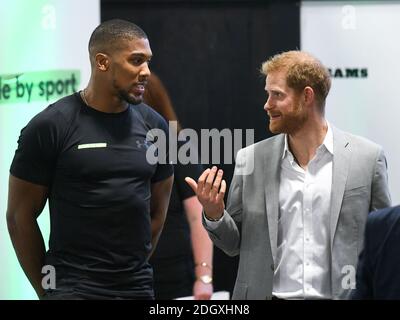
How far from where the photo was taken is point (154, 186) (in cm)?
329

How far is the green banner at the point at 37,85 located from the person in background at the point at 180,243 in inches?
13.5

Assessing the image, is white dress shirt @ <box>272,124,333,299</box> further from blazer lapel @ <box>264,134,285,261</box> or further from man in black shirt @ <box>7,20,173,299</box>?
man in black shirt @ <box>7,20,173,299</box>

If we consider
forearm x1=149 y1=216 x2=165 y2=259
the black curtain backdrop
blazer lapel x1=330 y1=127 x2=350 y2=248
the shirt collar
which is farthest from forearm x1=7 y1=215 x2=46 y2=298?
the black curtain backdrop

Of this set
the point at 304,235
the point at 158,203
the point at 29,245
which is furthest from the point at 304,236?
the point at 29,245

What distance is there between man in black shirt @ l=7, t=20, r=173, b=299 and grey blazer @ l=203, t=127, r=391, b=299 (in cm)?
29

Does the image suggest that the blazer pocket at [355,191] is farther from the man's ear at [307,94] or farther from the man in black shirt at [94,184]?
the man in black shirt at [94,184]

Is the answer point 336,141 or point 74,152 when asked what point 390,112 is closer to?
point 336,141

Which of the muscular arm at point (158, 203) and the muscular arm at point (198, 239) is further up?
the muscular arm at point (158, 203)

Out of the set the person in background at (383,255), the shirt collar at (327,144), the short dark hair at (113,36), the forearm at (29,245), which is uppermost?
the short dark hair at (113,36)

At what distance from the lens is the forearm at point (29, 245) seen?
3.07 m

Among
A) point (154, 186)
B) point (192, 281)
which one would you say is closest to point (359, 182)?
point (154, 186)

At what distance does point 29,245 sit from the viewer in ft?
10.1

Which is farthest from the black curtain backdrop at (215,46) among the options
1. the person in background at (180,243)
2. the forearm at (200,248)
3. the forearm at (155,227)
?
the forearm at (155,227)

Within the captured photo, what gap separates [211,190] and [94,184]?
388 millimetres
